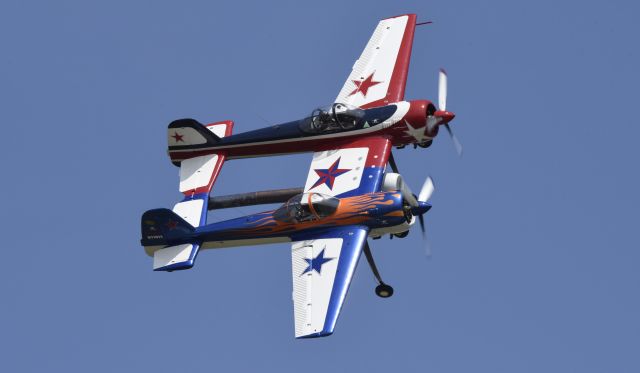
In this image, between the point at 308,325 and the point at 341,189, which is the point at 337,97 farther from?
the point at 308,325

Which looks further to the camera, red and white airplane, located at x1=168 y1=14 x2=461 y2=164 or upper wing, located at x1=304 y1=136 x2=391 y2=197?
red and white airplane, located at x1=168 y1=14 x2=461 y2=164

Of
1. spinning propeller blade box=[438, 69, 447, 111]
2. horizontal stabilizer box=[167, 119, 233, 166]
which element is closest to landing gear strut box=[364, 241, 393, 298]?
spinning propeller blade box=[438, 69, 447, 111]

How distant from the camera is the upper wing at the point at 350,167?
48.4 m

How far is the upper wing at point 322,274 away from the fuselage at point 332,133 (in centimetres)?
509

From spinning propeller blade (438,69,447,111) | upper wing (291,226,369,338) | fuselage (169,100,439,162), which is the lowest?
upper wing (291,226,369,338)

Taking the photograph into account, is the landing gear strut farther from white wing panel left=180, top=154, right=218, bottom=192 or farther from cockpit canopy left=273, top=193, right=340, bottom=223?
white wing panel left=180, top=154, right=218, bottom=192

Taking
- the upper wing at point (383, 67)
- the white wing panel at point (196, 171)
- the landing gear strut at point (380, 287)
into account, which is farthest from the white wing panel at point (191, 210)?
the upper wing at point (383, 67)

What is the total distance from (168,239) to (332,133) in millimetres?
6400

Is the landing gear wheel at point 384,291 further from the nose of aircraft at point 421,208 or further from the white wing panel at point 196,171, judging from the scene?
the white wing panel at point 196,171

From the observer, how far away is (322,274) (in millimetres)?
45469

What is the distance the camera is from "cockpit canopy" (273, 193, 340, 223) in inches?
1839

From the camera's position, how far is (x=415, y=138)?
50.8 m

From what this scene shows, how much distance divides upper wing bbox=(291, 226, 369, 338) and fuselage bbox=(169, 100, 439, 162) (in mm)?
5092

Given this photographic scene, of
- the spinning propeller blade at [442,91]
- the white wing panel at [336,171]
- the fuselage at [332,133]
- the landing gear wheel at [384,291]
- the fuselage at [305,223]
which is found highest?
the spinning propeller blade at [442,91]
